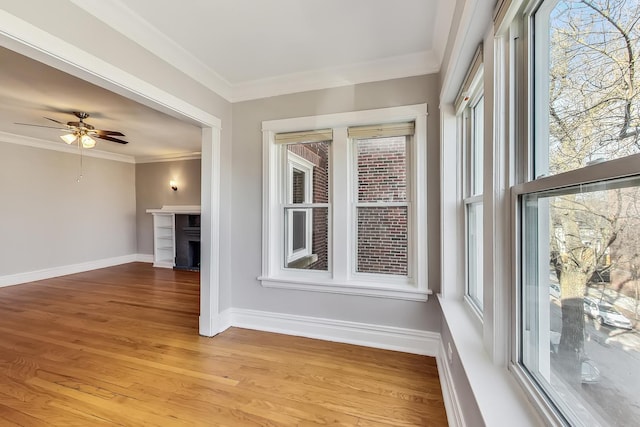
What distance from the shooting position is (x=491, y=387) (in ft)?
3.48

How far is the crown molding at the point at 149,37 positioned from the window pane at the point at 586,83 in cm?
238

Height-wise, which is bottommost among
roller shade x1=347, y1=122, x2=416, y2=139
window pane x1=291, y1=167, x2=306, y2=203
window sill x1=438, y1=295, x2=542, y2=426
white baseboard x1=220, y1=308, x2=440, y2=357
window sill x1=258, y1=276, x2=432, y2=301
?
white baseboard x1=220, y1=308, x2=440, y2=357

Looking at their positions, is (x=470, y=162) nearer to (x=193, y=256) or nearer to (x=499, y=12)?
(x=499, y=12)

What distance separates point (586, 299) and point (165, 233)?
745 cm

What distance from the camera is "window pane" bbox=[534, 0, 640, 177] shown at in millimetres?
623

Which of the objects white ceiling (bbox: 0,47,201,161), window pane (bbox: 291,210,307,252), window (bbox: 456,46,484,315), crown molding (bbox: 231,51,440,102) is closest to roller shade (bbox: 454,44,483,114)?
window (bbox: 456,46,484,315)

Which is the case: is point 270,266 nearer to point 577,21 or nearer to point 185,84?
point 185,84

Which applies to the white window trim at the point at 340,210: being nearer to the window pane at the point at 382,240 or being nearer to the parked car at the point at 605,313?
the window pane at the point at 382,240

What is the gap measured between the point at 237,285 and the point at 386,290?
5.28ft

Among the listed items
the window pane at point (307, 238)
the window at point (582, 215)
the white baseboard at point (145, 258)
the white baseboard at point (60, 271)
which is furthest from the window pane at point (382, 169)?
the white baseboard at point (145, 258)

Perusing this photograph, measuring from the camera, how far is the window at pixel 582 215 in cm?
61

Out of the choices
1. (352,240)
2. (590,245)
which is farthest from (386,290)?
(590,245)

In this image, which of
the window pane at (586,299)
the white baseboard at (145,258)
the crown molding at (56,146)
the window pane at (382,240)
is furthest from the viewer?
the white baseboard at (145,258)

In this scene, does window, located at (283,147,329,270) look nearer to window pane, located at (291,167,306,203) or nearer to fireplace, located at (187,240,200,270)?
window pane, located at (291,167,306,203)
